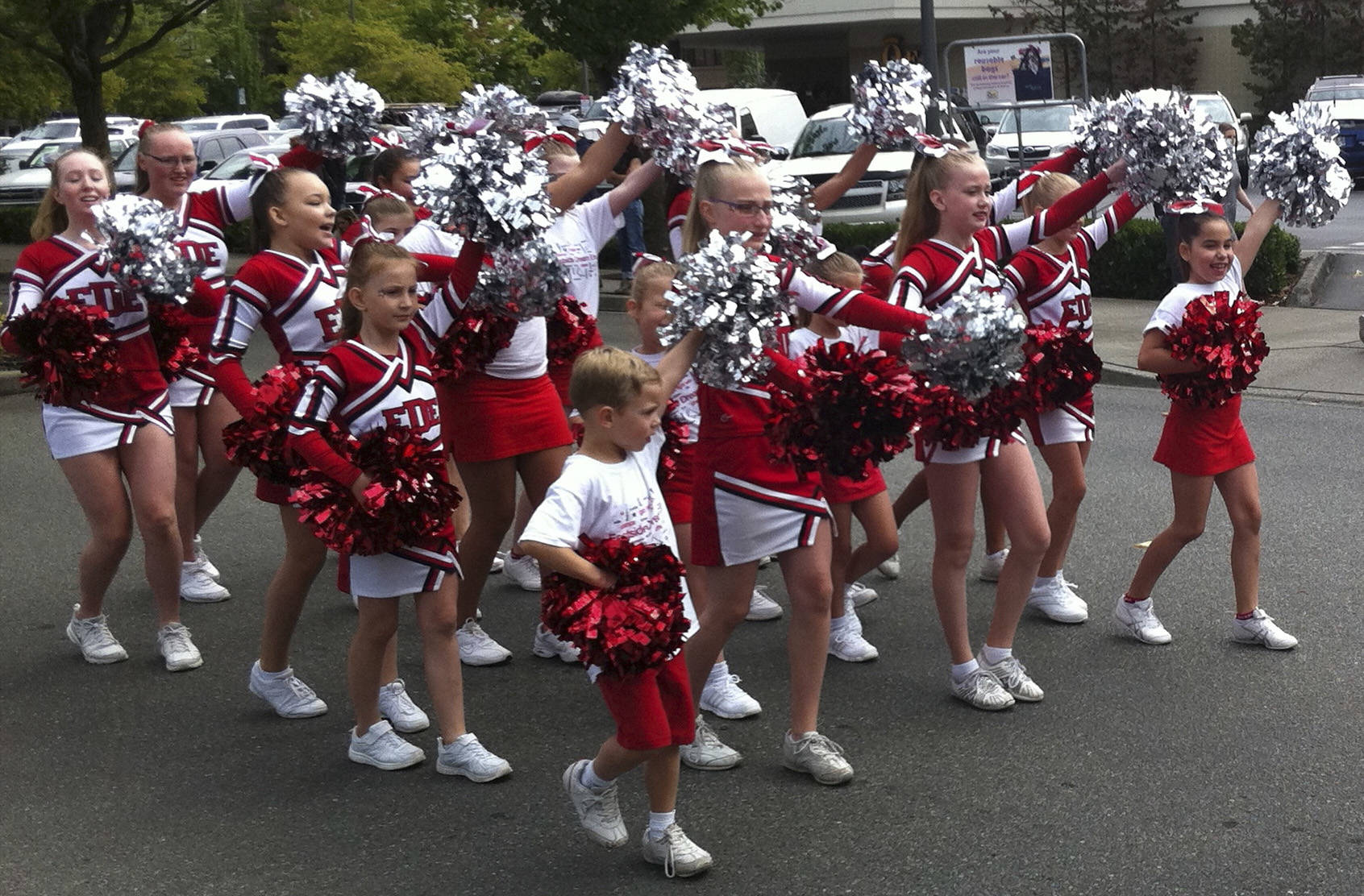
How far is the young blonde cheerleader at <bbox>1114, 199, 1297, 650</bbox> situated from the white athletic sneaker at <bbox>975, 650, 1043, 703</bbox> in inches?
29.3

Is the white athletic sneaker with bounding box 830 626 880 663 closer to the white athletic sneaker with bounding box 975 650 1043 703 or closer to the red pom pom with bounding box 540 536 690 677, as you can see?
the white athletic sneaker with bounding box 975 650 1043 703

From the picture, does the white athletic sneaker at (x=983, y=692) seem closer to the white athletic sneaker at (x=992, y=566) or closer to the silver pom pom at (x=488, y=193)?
the white athletic sneaker at (x=992, y=566)

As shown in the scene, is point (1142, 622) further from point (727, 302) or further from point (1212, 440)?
point (727, 302)

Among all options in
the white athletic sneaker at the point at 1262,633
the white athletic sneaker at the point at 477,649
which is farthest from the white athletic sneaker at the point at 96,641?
the white athletic sneaker at the point at 1262,633

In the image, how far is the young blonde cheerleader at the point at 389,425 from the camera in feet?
15.5

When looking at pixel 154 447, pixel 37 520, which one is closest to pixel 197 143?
pixel 37 520

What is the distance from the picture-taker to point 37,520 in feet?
27.7

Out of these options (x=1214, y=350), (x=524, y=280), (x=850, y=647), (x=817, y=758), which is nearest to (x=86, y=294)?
(x=524, y=280)

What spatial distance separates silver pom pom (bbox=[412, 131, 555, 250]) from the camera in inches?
175

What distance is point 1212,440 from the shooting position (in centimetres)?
574

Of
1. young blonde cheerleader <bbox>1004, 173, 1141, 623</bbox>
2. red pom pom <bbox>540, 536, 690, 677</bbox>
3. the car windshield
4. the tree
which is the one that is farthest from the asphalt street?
the car windshield

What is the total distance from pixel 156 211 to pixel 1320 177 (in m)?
4.08

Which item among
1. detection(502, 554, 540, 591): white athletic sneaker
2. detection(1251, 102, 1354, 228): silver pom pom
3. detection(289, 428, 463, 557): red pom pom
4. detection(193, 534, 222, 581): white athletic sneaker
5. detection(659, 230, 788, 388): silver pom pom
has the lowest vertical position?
detection(502, 554, 540, 591): white athletic sneaker

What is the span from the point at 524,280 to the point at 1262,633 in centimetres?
294
